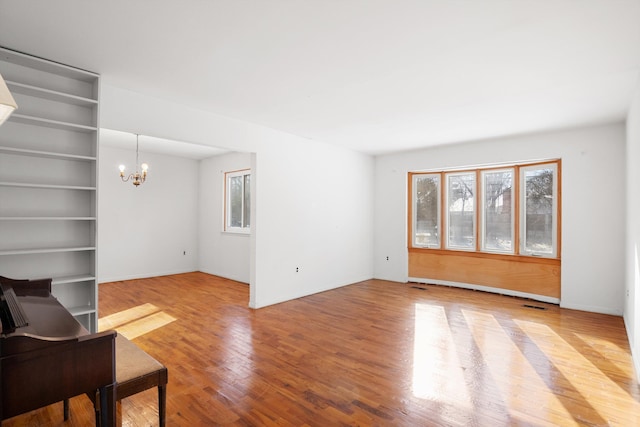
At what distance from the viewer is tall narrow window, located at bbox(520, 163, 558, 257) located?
16.9ft

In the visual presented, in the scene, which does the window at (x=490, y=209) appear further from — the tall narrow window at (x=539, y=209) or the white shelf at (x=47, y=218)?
the white shelf at (x=47, y=218)

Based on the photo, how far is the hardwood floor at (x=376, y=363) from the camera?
7.44ft

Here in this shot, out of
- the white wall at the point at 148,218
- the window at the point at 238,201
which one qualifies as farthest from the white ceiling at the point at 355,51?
the white wall at the point at 148,218

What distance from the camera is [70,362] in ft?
4.60

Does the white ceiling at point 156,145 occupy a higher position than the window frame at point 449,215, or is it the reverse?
the white ceiling at point 156,145

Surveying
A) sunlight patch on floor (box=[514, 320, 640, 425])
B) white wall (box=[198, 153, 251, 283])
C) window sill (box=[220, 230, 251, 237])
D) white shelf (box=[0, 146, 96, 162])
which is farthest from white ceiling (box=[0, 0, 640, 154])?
white wall (box=[198, 153, 251, 283])

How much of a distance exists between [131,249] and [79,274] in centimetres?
396

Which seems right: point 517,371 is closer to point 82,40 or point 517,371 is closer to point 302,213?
point 302,213

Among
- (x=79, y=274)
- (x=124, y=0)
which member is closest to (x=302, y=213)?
(x=79, y=274)

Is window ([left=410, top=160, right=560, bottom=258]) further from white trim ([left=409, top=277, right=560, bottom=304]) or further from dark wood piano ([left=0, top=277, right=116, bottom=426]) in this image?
dark wood piano ([left=0, top=277, right=116, bottom=426])

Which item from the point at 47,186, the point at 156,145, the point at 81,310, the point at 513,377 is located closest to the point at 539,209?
the point at 513,377

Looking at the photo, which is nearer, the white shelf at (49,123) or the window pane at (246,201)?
the white shelf at (49,123)

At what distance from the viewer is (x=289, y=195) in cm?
521

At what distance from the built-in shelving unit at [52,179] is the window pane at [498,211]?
5719mm
